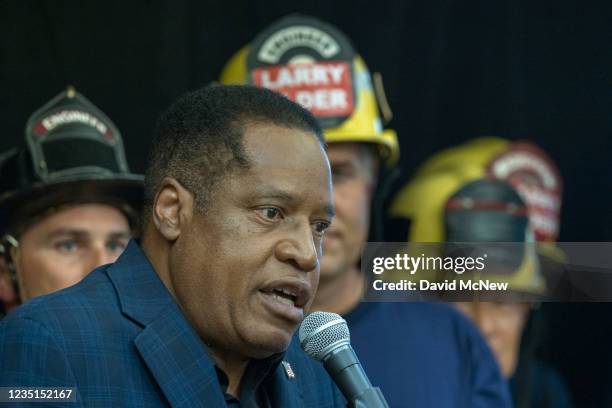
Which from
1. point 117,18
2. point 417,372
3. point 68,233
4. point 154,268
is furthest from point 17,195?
point 154,268

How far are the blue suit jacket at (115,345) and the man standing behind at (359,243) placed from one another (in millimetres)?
1486

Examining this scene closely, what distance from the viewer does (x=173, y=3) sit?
4359 millimetres

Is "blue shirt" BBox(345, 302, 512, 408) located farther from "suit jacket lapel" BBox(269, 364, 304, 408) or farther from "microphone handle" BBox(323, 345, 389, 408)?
"microphone handle" BBox(323, 345, 389, 408)

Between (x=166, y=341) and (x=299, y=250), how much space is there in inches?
10.8

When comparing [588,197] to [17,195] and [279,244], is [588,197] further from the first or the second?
[279,244]

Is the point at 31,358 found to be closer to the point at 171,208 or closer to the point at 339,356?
the point at 171,208

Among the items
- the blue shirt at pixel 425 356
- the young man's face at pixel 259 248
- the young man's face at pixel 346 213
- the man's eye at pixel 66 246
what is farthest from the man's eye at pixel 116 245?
the young man's face at pixel 259 248

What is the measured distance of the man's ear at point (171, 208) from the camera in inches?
84.0

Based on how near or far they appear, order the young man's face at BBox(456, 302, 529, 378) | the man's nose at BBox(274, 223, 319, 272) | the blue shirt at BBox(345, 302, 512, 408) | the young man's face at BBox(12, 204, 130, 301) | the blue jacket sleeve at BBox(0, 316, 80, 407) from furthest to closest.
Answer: the young man's face at BBox(456, 302, 529, 378) < the young man's face at BBox(12, 204, 130, 301) < the blue shirt at BBox(345, 302, 512, 408) < the man's nose at BBox(274, 223, 319, 272) < the blue jacket sleeve at BBox(0, 316, 80, 407)

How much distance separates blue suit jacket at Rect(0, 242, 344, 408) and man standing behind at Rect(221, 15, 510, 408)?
149cm

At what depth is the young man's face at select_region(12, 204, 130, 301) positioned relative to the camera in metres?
3.68

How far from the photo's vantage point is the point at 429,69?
4668 millimetres

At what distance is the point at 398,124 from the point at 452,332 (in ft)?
3.88

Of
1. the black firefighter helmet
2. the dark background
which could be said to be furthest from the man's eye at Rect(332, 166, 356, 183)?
the dark background
